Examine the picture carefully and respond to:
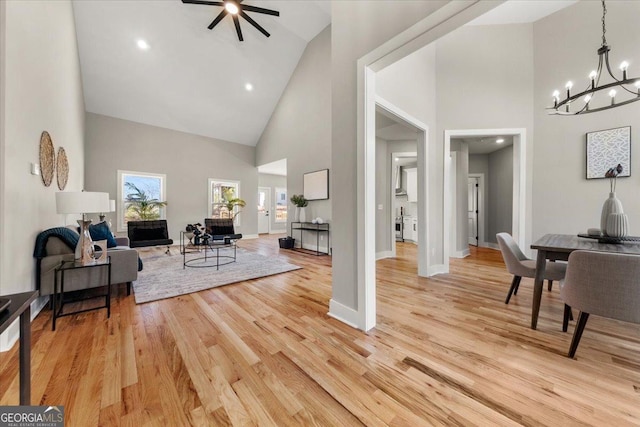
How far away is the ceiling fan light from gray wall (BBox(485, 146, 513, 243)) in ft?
20.6

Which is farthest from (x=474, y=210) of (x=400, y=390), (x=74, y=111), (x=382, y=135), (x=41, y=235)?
(x=74, y=111)

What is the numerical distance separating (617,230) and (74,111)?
25.2ft

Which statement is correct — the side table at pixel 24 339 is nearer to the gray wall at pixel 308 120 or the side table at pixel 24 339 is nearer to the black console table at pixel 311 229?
the gray wall at pixel 308 120

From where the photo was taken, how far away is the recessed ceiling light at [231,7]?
3.88 m

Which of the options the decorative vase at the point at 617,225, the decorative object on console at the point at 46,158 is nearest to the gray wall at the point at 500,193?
the decorative vase at the point at 617,225

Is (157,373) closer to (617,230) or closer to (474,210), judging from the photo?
(617,230)

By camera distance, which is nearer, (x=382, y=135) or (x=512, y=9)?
(x=512, y=9)

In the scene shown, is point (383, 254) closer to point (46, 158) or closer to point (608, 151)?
point (608, 151)

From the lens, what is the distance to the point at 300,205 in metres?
5.83

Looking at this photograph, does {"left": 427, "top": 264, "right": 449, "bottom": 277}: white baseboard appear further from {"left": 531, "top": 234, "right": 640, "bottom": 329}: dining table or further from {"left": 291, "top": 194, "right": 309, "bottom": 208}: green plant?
{"left": 291, "top": 194, "right": 309, "bottom": 208}: green plant

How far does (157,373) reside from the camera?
4.62 feet

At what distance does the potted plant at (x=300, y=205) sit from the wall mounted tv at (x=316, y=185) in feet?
0.43

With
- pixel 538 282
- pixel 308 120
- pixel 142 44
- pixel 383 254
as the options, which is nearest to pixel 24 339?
pixel 538 282

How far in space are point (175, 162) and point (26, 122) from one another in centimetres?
490
